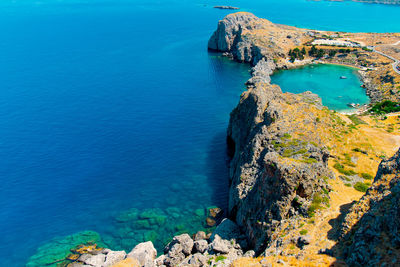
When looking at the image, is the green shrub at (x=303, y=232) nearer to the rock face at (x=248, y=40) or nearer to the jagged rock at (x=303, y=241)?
the jagged rock at (x=303, y=241)

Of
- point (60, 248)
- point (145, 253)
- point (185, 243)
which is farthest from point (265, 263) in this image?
point (60, 248)

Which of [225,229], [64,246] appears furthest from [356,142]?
[64,246]

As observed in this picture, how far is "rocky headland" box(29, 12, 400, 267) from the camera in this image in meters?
30.3

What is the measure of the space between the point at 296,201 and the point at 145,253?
100.0 feet

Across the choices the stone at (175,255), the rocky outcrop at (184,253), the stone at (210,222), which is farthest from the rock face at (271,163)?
the stone at (175,255)

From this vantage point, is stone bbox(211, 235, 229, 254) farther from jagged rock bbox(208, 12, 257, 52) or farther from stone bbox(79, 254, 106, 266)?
jagged rock bbox(208, 12, 257, 52)

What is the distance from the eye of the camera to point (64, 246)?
2191 inches

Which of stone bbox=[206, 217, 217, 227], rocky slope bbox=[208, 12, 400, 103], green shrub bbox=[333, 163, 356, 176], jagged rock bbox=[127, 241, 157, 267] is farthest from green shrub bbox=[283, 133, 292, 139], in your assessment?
rocky slope bbox=[208, 12, 400, 103]

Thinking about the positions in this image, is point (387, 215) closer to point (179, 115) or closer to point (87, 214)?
point (87, 214)

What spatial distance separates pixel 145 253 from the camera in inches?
1961

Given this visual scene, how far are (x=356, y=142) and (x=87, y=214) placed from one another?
67.5m

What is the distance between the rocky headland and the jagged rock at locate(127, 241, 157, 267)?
0.19m

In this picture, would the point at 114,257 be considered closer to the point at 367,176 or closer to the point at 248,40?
the point at 367,176

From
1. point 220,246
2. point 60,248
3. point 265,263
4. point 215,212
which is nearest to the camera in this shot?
point 265,263
